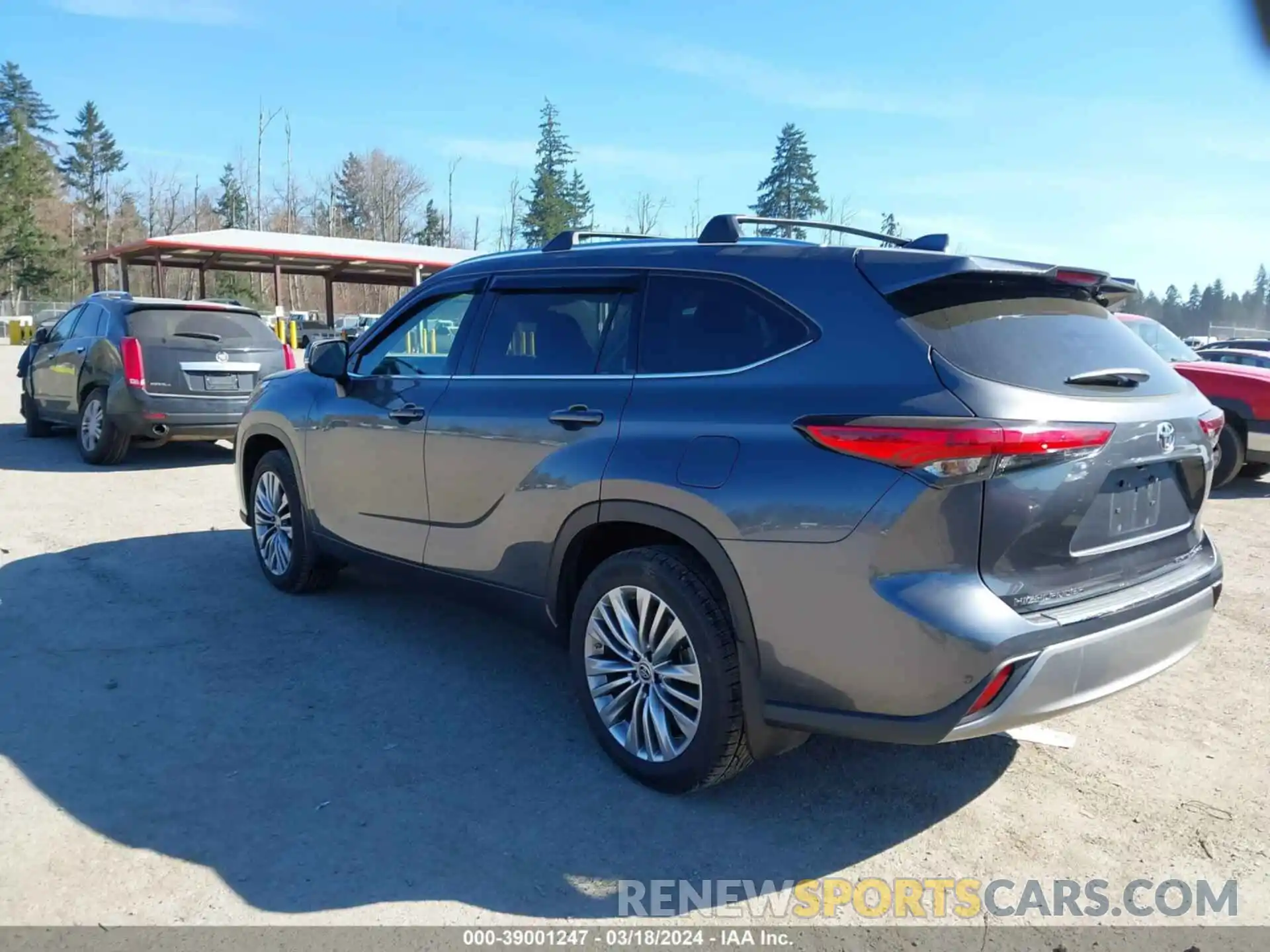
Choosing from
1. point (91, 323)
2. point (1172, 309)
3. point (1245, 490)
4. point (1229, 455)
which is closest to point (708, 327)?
point (1229, 455)

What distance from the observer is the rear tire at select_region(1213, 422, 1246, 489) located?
9.38m

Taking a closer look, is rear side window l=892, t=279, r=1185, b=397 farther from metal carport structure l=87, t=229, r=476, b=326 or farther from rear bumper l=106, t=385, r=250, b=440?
metal carport structure l=87, t=229, r=476, b=326

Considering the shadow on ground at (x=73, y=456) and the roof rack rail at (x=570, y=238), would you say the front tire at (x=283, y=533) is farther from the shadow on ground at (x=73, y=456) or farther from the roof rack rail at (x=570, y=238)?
the shadow on ground at (x=73, y=456)

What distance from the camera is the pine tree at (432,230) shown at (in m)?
86.0

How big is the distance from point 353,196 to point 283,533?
284ft

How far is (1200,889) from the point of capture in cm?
291

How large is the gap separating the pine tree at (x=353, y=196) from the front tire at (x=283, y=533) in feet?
280

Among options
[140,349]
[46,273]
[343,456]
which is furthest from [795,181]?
[343,456]

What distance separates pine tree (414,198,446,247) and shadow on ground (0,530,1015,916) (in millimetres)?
84286

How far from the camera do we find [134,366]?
9.44 metres

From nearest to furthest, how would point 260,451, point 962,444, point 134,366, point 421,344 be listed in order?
point 962,444
point 421,344
point 260,451
point 134,366

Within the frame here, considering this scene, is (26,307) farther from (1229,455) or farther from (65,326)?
(1229,455)

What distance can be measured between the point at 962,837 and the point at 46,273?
76.1 metres

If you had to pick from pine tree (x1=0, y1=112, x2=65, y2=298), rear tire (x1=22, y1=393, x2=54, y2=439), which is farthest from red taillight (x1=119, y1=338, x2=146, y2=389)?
pine tree (x1=0, y1=112, x2=65, y2=298)
